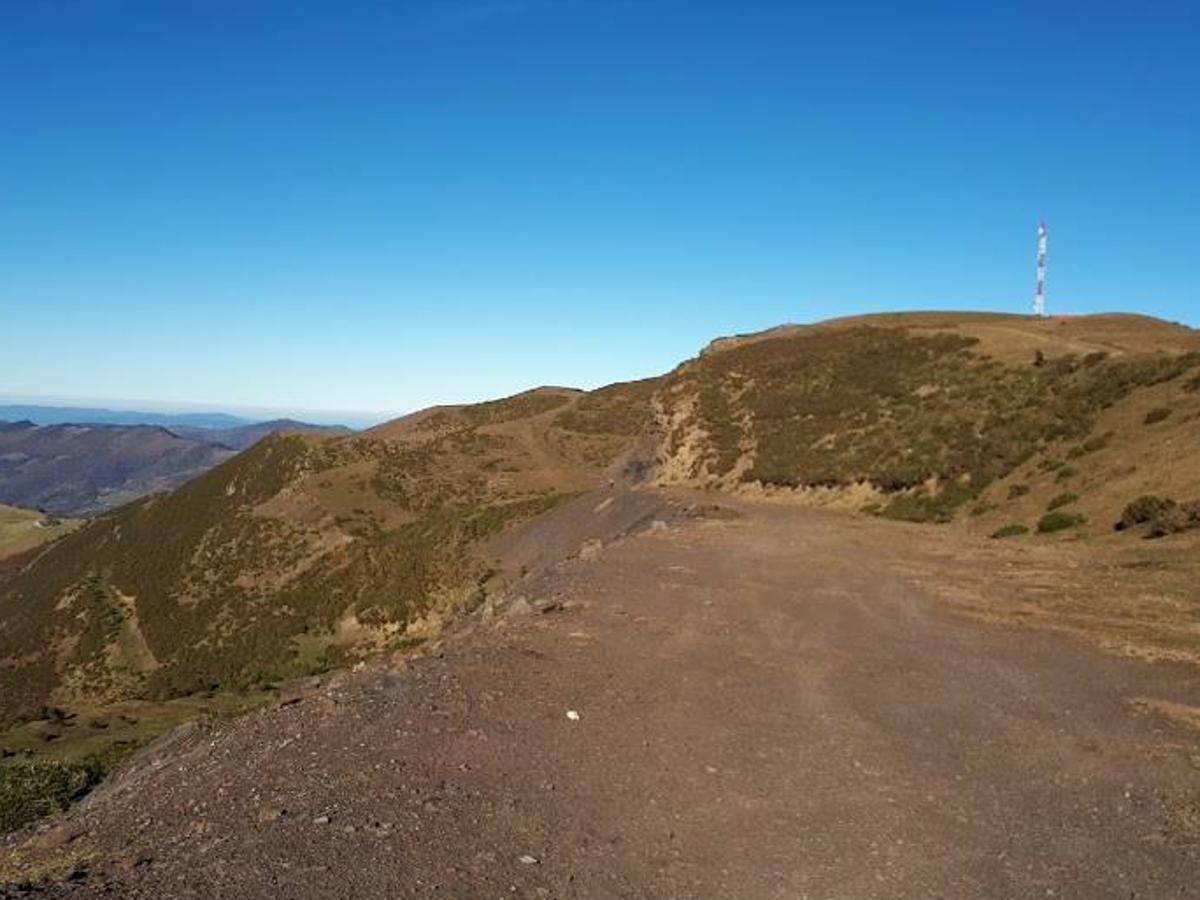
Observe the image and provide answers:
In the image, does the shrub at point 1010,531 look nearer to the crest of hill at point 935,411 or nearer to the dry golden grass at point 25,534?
the crest of hill at point 935,411

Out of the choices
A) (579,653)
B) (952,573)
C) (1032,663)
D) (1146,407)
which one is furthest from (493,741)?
(1146,407)

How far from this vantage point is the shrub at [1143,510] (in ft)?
86.7

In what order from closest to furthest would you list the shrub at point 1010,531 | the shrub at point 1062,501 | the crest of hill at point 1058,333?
1. the shrub at point 1010,531
2. the shrub at point 1062,501
3. the crest of hill at point 1058,333

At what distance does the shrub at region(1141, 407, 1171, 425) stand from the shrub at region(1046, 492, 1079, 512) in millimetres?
6907

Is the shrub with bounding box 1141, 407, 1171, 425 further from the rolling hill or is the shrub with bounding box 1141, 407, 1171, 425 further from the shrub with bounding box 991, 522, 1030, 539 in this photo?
the shrub with bounding box 991, 522, 1030, 539

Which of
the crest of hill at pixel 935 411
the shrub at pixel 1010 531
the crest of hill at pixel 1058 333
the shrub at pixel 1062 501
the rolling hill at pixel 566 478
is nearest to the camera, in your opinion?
the shrub at pixel 1010 531

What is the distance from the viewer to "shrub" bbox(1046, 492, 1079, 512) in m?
31.4

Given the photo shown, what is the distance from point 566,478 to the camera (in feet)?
262

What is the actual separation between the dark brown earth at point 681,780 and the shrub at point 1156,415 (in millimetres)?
23543

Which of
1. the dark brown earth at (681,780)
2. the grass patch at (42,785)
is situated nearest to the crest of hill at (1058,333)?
the dark brown earth at (681,780)

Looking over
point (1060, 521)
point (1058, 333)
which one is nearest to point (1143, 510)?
point (1060, 521)

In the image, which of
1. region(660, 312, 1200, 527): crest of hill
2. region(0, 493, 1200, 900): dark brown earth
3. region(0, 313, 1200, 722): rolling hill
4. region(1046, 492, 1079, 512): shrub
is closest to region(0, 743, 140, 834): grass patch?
region(0, 493, 1200, 900): dark brown earth

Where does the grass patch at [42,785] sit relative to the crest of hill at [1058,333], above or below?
below

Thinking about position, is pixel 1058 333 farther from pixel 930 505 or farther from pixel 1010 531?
pixel 1010 531
